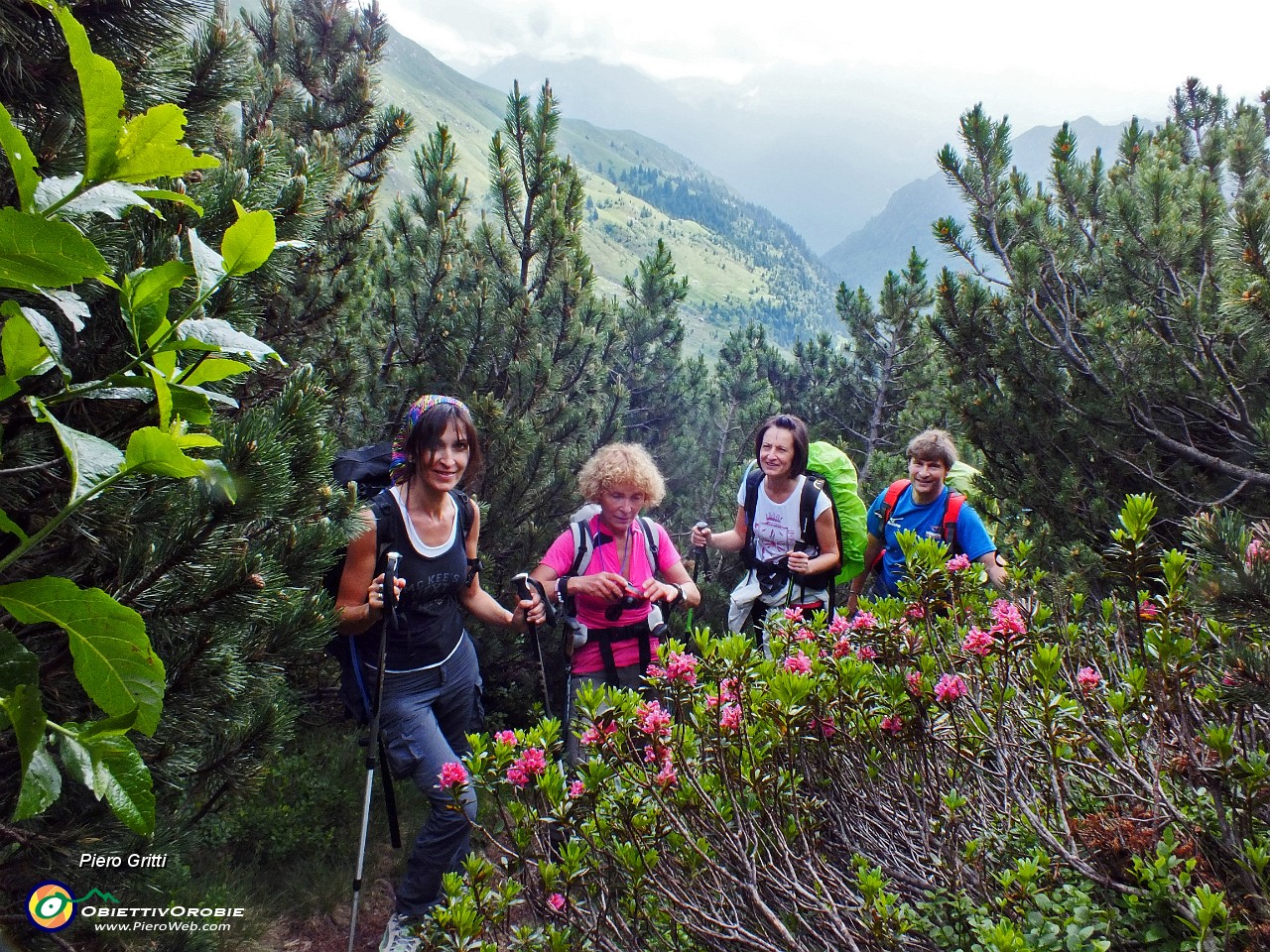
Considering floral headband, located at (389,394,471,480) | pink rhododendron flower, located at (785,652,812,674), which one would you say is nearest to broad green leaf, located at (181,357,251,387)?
pink rhododendron flower, located at (785,652,812,674)

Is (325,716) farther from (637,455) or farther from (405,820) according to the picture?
(637,455)

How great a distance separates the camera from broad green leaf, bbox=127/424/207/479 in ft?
1.95

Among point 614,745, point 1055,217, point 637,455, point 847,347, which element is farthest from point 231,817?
point 847,347

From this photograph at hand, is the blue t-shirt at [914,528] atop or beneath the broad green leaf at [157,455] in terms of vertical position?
beneath

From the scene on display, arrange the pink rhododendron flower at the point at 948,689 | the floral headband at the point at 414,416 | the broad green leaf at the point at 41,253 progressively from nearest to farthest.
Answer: the broad green leaf at the point at 41,253
the pink rhododendron flower at the point at 948,689
the floral headband at the point at 414,416

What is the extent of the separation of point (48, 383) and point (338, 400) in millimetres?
3072

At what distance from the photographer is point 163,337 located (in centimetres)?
64

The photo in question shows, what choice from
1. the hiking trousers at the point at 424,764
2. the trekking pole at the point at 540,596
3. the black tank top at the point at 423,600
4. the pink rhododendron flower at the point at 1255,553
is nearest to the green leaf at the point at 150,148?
the pink rhododendron flower at the point at 1255,553

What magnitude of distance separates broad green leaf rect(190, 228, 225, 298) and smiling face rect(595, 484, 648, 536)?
323cm

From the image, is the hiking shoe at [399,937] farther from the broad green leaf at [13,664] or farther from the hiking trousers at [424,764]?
the broad green leaf at [13,664]

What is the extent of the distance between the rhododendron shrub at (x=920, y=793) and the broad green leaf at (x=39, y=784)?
1.25m

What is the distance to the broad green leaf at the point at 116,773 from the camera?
59 centimetres

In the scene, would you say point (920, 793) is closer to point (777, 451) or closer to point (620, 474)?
point (620, 474)

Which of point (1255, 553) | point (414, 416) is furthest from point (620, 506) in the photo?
point (1255, 553)
